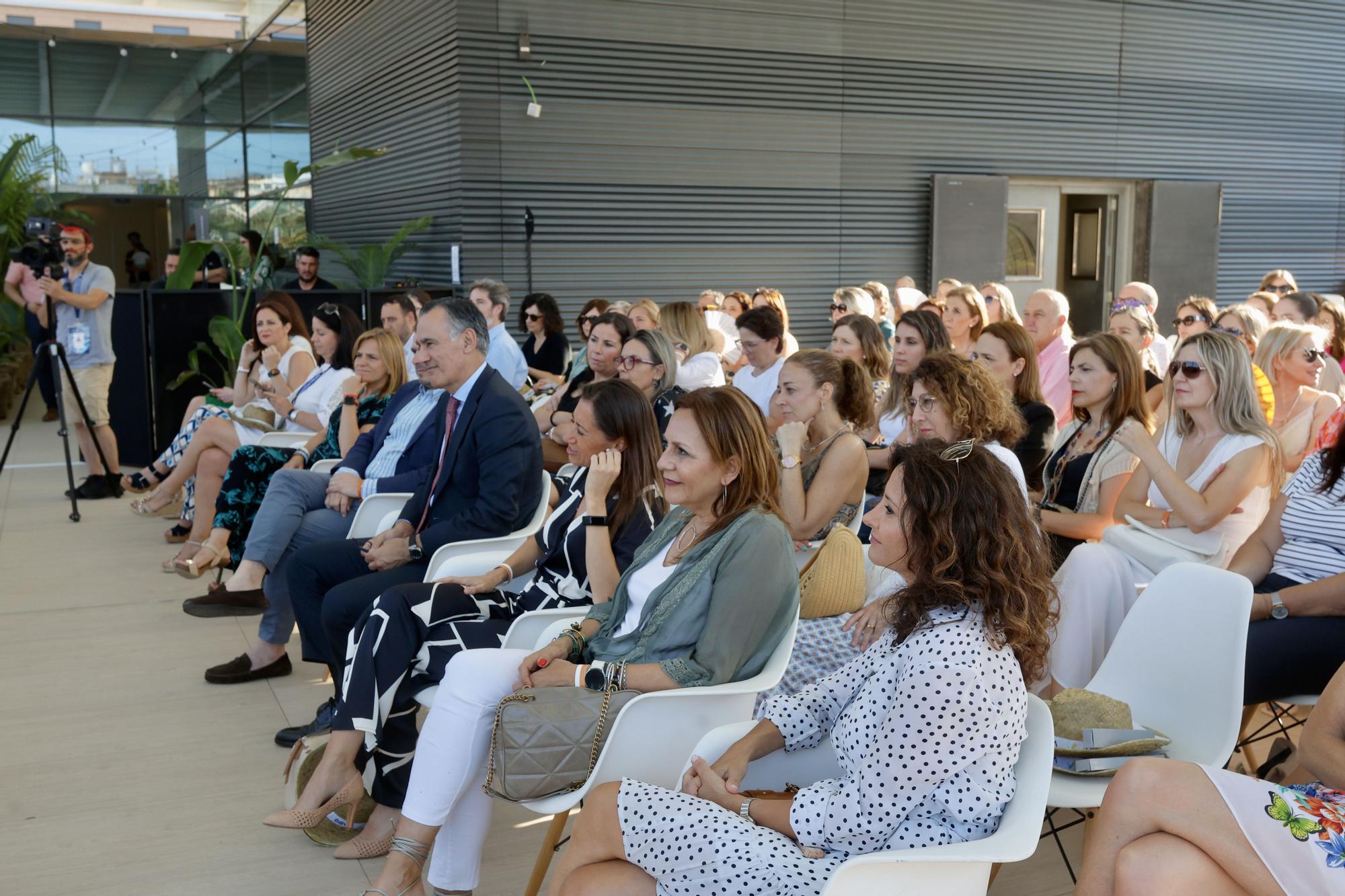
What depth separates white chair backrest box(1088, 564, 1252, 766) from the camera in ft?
7.99

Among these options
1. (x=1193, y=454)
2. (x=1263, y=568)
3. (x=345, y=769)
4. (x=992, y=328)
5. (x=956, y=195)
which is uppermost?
(x=956, y=195)

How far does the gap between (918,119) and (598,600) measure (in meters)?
9.44

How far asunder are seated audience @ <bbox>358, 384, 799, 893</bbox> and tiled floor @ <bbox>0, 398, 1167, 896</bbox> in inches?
13.7

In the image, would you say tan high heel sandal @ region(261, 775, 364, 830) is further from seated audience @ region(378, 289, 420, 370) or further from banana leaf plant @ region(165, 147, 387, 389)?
banana leaf plant @ region(165, 147, 387, 389)

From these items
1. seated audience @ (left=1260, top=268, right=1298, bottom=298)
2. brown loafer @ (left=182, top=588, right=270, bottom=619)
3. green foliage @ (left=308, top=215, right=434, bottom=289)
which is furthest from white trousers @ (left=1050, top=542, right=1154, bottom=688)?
green foliage @ (left=308, top=215, right=434, bottom=289)

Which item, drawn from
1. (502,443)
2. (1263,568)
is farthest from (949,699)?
(502,443)

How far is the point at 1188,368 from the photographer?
11.5 ft

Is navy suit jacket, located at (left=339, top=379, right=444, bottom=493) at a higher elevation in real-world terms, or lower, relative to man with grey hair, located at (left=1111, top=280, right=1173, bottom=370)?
lower

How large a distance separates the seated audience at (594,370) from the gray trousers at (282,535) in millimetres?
1112

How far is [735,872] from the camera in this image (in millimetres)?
1863

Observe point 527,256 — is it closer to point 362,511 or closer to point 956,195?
point 956,195

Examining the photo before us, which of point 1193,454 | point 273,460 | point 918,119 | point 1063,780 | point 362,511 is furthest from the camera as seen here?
point 918,119

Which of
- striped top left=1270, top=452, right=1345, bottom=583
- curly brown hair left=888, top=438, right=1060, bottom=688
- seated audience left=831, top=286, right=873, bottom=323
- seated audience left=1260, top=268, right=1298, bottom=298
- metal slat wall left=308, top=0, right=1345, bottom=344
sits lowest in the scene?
striped top left=1270, top=452, right=1345, bottom=583

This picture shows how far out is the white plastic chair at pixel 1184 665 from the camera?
242 cm
